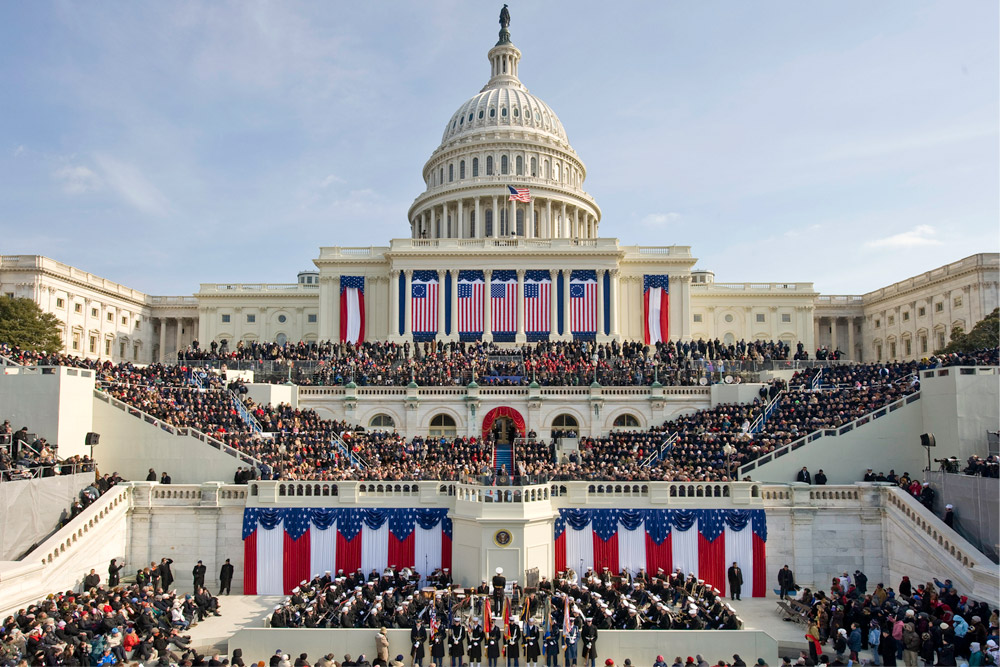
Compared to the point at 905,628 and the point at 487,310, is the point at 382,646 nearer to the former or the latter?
the point at 905,628

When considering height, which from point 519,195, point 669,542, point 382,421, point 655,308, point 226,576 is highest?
point 519,195

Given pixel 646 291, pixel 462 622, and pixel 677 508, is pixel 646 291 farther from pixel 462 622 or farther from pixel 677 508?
pixel 462 622

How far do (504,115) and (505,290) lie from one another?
34.6 metres

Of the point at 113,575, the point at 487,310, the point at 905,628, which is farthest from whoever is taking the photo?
the point at 487,310

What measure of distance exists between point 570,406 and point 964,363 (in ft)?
69.3

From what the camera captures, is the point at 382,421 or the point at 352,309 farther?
the point at 352,309

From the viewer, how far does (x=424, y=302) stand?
68125 mm

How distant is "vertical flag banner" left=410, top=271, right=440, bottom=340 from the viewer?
222 ft

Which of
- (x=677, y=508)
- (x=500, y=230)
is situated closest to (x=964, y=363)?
(x=677, y=508)

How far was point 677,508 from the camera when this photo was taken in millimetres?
30422

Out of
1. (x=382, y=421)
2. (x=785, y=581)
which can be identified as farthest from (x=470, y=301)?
(x=785, y=581)

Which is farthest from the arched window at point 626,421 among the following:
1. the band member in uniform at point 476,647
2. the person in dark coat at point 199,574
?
the person in dark coat at point 199,574

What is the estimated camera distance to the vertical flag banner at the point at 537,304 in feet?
221

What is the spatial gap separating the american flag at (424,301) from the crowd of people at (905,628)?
46071mm
